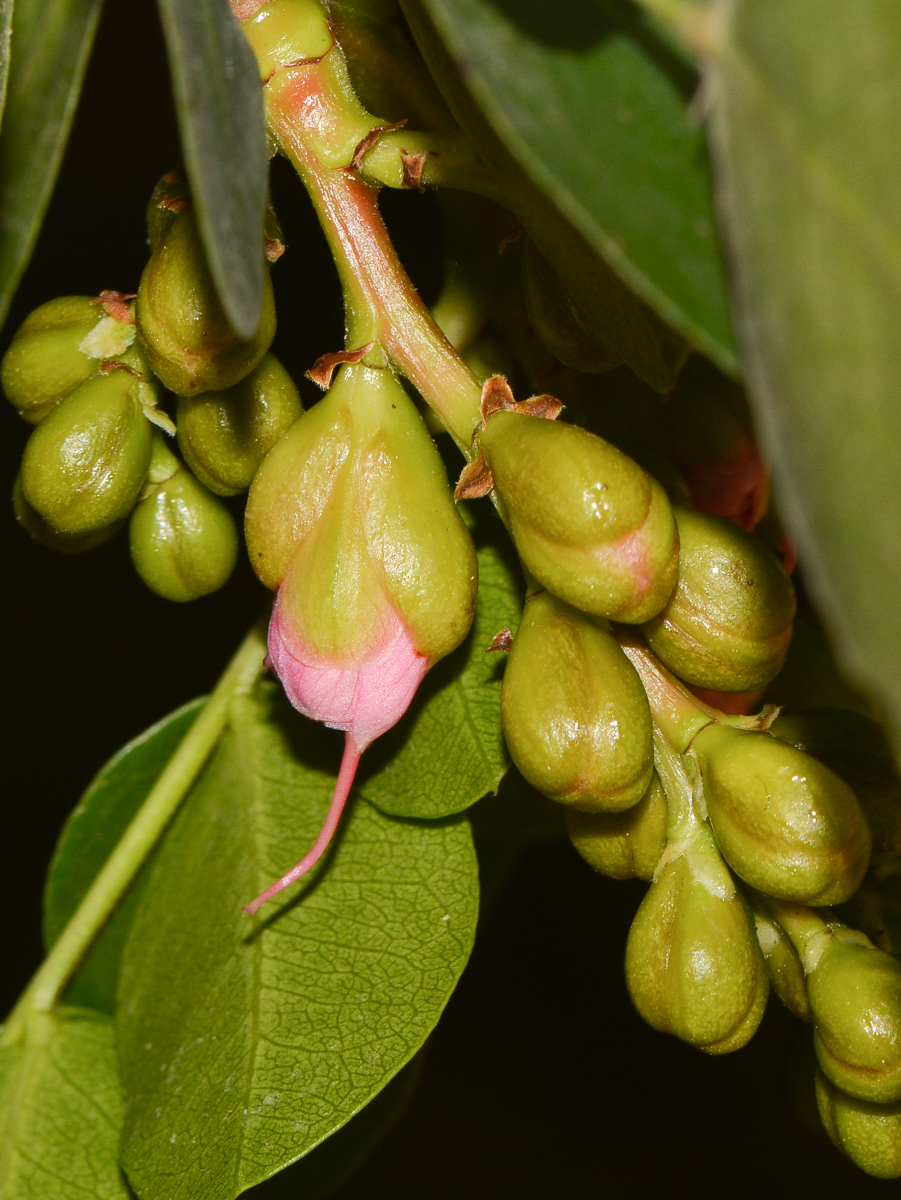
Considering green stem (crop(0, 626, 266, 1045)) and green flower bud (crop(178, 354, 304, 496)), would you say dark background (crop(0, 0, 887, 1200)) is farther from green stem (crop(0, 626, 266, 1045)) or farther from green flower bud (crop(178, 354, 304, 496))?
green flower bud (crop(178, 354, 304, 496))

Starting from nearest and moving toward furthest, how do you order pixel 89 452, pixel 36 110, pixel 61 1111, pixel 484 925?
pixel 36 110 → pixel 89 452 → pixel 61 1111 → pixel 484 925

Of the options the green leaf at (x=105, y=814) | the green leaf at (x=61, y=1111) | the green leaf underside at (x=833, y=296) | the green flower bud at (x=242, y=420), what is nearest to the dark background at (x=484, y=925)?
the green leaf at (x=105, y=814)

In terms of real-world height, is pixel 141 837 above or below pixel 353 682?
below

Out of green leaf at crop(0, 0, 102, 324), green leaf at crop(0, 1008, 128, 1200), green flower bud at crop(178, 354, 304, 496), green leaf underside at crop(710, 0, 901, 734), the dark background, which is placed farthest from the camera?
the dark background

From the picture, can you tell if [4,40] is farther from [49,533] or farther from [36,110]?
[49,533]

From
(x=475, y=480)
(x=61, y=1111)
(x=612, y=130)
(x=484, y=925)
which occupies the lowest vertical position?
(x=484, y=925)

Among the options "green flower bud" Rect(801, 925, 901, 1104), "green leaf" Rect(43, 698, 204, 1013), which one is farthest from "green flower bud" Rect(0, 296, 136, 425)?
"green flower bud" Rect(801, 925, 901, 1104)

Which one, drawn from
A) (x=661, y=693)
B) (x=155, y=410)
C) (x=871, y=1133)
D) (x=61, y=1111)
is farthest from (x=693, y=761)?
(x=61, y=1111)

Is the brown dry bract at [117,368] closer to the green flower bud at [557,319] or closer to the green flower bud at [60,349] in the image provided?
the green flower bud at [60,349]
